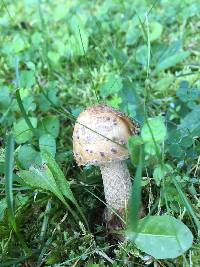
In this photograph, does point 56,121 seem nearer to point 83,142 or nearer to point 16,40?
point 83,142

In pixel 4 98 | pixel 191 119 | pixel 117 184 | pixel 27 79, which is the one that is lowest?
pixel 117 184

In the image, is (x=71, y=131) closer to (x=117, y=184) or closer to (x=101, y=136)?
(x=117, y=184)

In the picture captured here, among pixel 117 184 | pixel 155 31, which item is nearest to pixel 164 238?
pixel 117 184

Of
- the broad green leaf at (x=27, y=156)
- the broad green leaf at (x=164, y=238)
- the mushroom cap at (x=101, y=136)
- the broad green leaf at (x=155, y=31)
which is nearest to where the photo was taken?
the broad green leaf at (x=164, y=238)

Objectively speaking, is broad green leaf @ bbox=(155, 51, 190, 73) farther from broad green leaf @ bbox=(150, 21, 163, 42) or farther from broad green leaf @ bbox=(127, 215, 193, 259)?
broad green leaf @ bbox=(127, 215, 193, 259)

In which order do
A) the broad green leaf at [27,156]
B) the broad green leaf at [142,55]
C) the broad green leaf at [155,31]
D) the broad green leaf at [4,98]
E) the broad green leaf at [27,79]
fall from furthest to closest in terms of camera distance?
the broad green leaf at [155,31]
the broad green leaf at [142,55]
the broad green leaf at [27,79]
the broad green leaf at [4,98]
the broad green leaf at [27,156]

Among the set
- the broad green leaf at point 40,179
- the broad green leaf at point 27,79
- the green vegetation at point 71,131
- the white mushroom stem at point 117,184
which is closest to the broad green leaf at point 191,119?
the green vegetation at point 71,131

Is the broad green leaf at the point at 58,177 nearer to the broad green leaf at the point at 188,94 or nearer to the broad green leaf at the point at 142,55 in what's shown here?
the broad green leaf at the point at 188,94

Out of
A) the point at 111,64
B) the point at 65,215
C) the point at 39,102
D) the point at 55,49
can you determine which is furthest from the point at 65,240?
the point at 55,49
